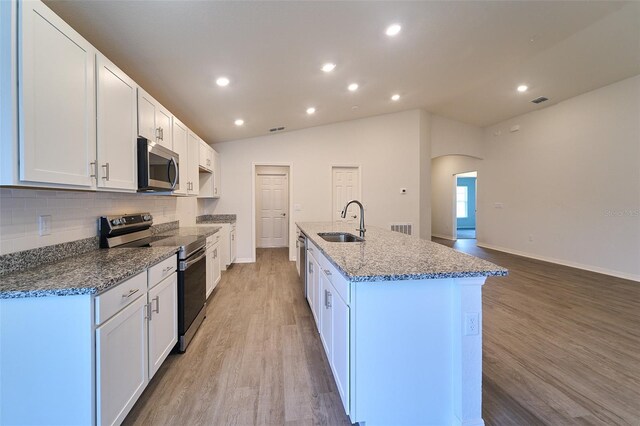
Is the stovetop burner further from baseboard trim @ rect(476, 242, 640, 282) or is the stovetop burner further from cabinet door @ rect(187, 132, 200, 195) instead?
baseboard trim @ rect(476, 242, 640, 282)

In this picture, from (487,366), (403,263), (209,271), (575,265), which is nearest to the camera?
(403,263)

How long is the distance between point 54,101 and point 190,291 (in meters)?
1.59

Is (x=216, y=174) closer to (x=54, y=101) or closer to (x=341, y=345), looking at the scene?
(x=54, y=101)

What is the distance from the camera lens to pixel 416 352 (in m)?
1.40

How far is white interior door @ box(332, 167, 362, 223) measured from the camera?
5.97 metres

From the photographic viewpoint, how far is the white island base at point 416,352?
4.49 ft

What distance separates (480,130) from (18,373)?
27.7 ft

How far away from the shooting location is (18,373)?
1132 mm

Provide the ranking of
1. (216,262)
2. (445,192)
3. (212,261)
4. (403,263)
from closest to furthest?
(403,263), (212,261), (216,262), (445,192)

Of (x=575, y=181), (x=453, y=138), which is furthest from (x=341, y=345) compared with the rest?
(x=453, y=138)

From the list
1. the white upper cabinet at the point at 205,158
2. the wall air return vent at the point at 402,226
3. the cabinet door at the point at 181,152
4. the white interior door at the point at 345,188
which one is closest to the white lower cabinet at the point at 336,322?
the cabinet door at the point at 181,152

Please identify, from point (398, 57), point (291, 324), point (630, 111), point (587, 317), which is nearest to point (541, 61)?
point (630, 111)

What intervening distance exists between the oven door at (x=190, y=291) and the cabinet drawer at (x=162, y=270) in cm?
11

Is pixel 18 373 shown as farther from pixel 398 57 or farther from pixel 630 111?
pixel 630 111
